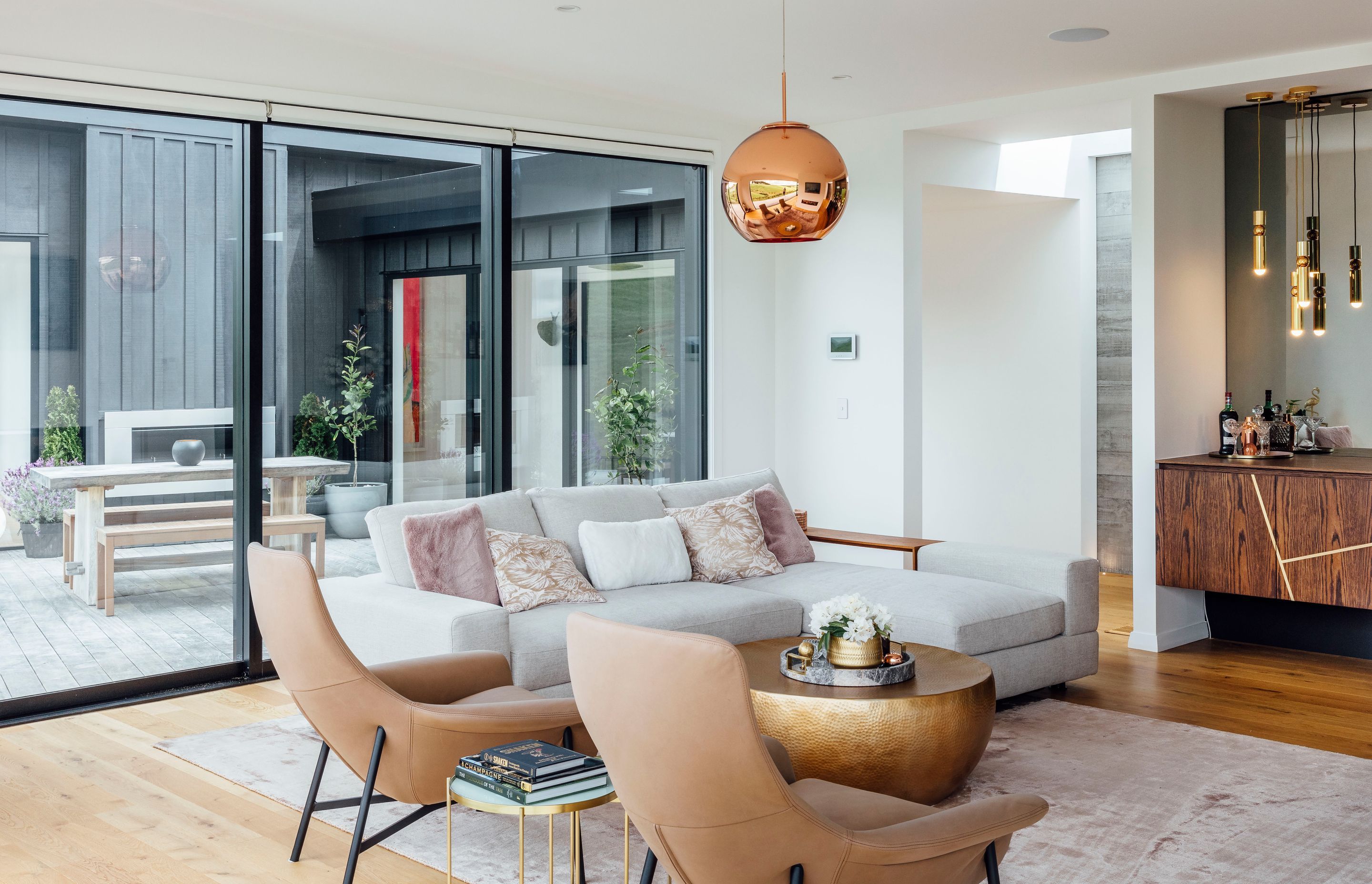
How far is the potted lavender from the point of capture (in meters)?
4.57

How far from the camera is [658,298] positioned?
6.71m

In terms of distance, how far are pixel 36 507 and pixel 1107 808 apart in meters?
3.98

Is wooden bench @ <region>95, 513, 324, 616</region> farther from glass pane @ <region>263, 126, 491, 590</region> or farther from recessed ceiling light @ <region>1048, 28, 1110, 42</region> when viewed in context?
recessed ceiling light @ <region>1048, 28, 1110, 42</region>

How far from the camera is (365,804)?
284cm

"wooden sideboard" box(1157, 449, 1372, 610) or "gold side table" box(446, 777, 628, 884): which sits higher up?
"wooden sideboard" box(1157, 449, 1372, 610)

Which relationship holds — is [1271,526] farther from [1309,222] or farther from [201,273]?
[201,273]

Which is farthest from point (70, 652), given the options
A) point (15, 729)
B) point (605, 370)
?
point (605, 370)

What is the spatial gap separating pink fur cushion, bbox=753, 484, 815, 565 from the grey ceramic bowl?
2372 millimetres

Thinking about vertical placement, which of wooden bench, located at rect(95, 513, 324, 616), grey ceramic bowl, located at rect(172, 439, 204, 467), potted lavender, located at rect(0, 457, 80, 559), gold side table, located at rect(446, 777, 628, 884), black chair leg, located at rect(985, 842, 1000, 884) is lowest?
black chair leg, located at rect(985, 842, 1000, 884)

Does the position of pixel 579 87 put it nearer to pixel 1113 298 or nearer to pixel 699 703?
pixel 1113 298

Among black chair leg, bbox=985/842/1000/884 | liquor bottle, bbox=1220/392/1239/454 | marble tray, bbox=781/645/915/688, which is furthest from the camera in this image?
liquor bottle, bbox=1220/392/1239/454

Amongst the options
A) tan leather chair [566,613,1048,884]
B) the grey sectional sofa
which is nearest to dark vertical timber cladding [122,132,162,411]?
the grey sectional sofa

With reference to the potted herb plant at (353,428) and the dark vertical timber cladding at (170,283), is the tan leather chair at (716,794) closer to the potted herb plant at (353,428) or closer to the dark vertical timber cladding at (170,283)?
the dark vertical timber cladding at (170,283)

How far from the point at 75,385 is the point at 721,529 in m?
2.63
